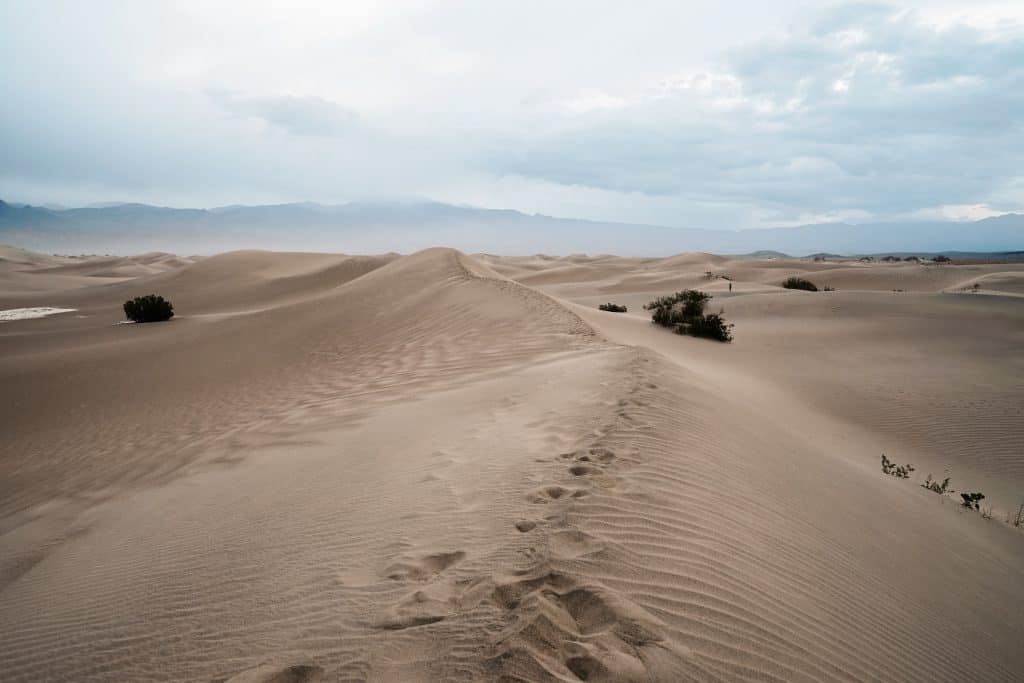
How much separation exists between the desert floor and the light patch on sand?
1168cm

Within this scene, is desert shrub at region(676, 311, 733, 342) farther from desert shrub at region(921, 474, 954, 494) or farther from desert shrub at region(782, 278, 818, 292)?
desert shrub at region(782, 278, 818, 292)

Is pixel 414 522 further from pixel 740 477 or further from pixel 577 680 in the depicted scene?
pixel 740 477

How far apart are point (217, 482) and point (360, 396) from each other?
2740mm

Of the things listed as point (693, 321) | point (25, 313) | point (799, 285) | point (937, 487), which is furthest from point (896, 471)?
point (25, 313)

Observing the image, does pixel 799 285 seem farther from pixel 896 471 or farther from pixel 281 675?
pixel 281 675

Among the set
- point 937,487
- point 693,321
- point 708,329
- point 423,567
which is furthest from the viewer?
point 693,321

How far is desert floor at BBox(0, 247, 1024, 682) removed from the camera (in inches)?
87.5

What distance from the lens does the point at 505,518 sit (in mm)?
2996

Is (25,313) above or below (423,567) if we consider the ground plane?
below

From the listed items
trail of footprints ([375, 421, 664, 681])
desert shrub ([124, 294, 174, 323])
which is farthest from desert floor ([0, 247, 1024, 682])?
desert shrub ([124, 294, 174, 323])

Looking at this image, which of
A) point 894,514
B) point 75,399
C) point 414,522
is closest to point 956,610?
point 894,514

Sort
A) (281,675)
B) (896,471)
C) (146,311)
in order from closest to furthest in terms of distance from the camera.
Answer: (281,675) < (896,471) < (146,311)

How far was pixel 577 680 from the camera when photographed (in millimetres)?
1852

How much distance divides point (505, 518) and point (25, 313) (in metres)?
26.1
